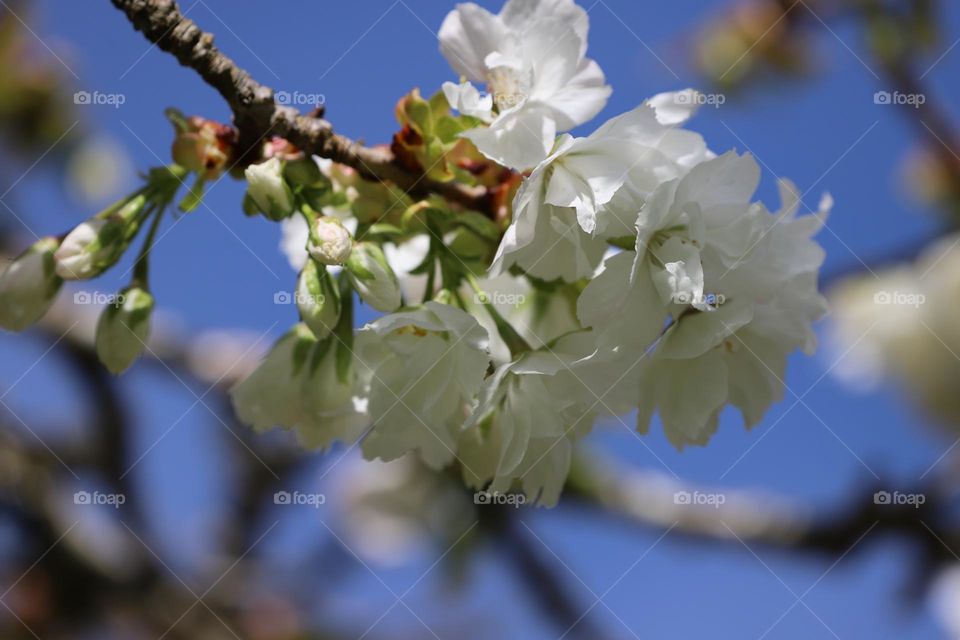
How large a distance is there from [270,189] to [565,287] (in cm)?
36

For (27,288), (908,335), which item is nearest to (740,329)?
(27,288)

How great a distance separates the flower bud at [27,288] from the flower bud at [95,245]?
2 centimetres

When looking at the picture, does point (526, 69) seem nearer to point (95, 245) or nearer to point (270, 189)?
point (270, 189)

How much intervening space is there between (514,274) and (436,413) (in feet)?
0.66

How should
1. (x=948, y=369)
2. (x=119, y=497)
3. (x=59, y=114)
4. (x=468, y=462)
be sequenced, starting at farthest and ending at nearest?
1. (x=948, y=369)
2. (x=59, y=114)
3. (x=119, y=497)
4. (x=468, y=462)

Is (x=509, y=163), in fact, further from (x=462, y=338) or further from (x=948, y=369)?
(x=948, y=369)

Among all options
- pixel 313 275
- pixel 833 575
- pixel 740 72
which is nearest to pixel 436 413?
pixel 313 275

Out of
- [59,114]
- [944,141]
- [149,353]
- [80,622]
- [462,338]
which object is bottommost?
[80,622]

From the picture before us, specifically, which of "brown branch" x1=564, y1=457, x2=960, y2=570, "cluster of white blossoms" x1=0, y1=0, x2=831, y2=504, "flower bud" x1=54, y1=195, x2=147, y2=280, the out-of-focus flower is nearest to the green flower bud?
"cluster of white blossoms" x1=0, y1=0, x2=831, y2=504

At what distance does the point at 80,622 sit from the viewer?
2.39 m

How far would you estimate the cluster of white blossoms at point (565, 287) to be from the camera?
2.81 ft

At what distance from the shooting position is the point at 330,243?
0.88m

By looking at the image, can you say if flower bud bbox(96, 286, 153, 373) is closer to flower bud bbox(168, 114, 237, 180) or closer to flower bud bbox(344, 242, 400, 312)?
flower bud bbox(168, 114, 237, 180)

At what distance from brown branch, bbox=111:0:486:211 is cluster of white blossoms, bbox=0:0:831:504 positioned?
18 millimetres
